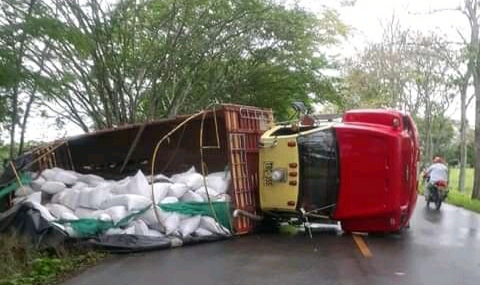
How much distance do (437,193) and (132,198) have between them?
37.8ft

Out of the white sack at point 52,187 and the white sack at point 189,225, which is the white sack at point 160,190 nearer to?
the white sack at point 189,225

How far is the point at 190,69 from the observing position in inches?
814

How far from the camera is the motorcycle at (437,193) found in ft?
63.0

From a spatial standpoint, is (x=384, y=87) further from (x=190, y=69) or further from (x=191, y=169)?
(x=191, y=169)

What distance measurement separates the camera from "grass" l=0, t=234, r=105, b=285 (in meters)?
8.05

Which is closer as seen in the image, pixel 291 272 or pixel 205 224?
pixel 291 272

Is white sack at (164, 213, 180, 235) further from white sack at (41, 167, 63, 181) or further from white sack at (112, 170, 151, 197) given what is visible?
white sack at (41, 167, 63, 181)

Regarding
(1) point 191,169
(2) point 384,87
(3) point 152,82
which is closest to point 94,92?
(3) point 152,82

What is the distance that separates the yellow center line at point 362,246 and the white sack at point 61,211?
467 cm

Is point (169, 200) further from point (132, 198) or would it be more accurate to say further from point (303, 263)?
point (303, 263)

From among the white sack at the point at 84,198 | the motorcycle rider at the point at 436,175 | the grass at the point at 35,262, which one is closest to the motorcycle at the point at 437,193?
the motorcycle rider at the point at 436,175

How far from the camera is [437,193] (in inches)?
A: 760

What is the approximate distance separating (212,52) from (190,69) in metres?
0.92

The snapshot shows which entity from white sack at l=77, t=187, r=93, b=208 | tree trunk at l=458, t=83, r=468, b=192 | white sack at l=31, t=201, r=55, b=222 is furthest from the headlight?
tree trunk at l=458, t=83, r=468, b=192
